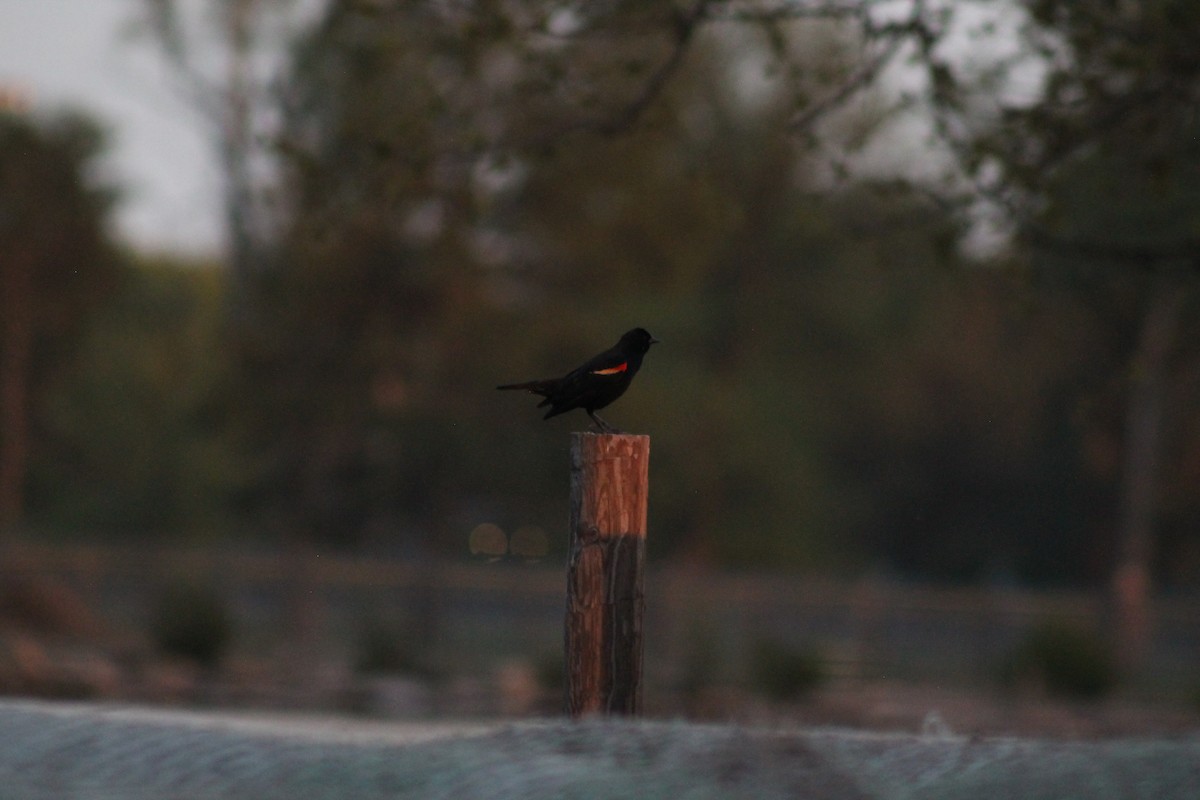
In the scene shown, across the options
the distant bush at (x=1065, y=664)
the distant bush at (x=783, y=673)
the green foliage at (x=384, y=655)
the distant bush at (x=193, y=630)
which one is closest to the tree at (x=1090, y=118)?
the distant bush at (x=783, y=673)

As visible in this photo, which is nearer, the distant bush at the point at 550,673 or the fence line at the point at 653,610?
the distant bush at the point at 550,673

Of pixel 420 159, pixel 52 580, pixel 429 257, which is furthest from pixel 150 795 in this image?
pixel 52 580

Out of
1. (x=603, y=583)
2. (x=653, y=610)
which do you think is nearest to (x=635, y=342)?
(x=603, y=583)

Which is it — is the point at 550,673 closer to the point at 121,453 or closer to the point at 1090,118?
the point at 1090,118

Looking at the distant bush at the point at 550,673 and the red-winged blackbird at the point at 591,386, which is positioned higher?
the red-winged blackbird at the point at 591,386

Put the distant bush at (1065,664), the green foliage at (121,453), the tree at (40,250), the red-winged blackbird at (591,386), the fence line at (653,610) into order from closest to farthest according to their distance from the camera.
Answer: the red-winged blackbird at (591,386) < the distant bush at (1065,664) < the fence line at (653,610) < the tree at (40,250) < the green foliage at (121,453)

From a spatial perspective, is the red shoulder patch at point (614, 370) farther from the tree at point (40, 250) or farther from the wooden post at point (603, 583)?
the tree at point (40, 250)

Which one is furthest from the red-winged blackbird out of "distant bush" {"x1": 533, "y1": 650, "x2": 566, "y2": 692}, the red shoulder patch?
"distant bush" {"x1": 533, "y1": 650, "x2": 566, "y2": 692}

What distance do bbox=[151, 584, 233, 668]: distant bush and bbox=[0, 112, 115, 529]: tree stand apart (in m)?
14.7

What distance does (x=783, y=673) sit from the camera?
64.0 feet

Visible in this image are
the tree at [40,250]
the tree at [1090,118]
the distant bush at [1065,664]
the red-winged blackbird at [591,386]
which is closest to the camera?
the red-winged blackbird at [591,386]

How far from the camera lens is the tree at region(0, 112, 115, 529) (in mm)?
34781

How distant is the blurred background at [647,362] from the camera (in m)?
11.0

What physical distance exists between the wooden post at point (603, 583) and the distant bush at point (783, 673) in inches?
496
